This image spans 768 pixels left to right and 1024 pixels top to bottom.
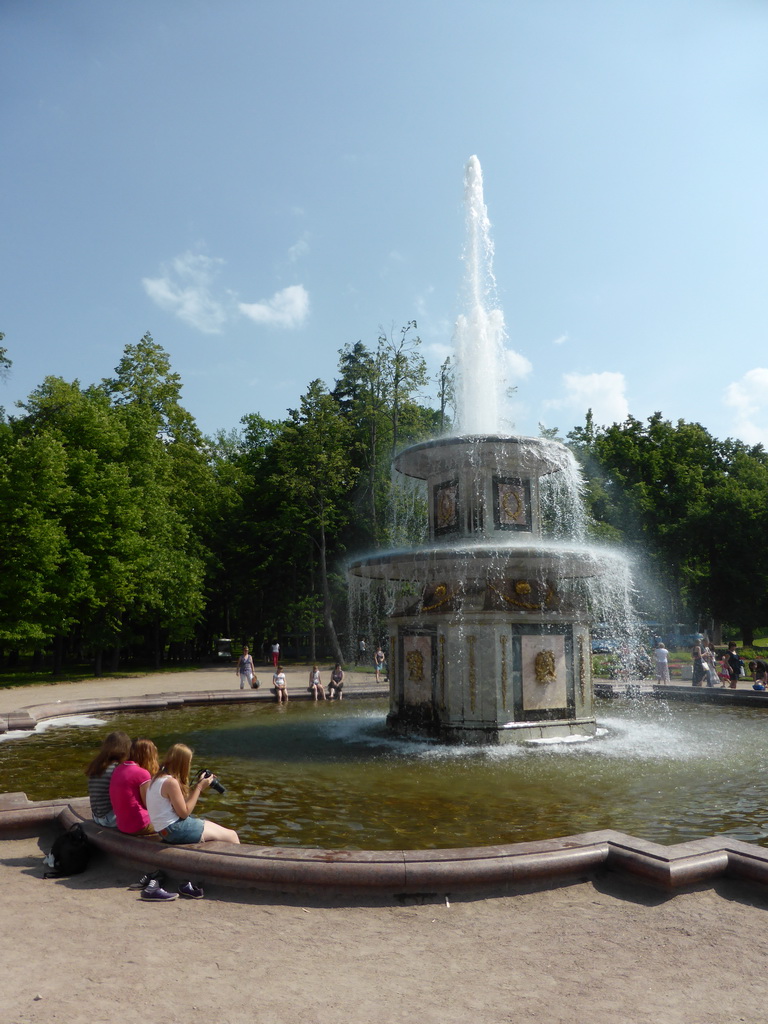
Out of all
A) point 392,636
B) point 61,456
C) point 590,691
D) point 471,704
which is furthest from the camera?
point 61,456

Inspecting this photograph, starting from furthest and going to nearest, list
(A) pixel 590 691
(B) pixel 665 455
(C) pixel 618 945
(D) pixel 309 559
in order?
(B) pixel 665 455 → (D) pixel 309 559 → (A) pixel 590 691 → (C) pixel 618 945

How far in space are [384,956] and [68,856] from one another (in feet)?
10.5

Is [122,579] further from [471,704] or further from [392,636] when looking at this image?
[471,704]

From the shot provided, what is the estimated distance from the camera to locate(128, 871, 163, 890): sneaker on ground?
629 centimetres

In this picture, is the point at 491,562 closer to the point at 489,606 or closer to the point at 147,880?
the point at 489,606

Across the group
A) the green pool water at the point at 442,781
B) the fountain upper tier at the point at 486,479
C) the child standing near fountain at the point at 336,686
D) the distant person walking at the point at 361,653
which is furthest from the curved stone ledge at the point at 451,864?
the distant person walking at the point at 361,653

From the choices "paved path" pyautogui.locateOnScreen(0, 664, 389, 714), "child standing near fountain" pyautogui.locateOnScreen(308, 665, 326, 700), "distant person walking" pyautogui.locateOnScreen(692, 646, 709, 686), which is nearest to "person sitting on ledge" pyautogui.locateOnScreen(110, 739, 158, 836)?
"paved path" pyautogui.locateOnScreen(0, 664, 389, 714)

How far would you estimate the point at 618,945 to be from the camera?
522 centimetres

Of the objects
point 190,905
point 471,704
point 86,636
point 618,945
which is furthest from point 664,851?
point 86,636

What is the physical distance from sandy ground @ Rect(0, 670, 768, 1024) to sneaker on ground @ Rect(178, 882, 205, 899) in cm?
8

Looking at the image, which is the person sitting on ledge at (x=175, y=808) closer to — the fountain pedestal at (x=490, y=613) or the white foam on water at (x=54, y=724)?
the fountain pedestal at (x=490, y=613)

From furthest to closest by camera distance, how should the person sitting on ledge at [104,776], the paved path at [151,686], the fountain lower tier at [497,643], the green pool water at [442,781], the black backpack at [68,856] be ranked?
the paved path at [151,686] → the fountain lower tier at [497,643] → the green pool water at [442,781] → the person sitting on ledge at [104,776] → the black backpack at [68,856]

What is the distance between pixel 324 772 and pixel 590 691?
634 centimetres

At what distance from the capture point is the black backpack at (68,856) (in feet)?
22.2
